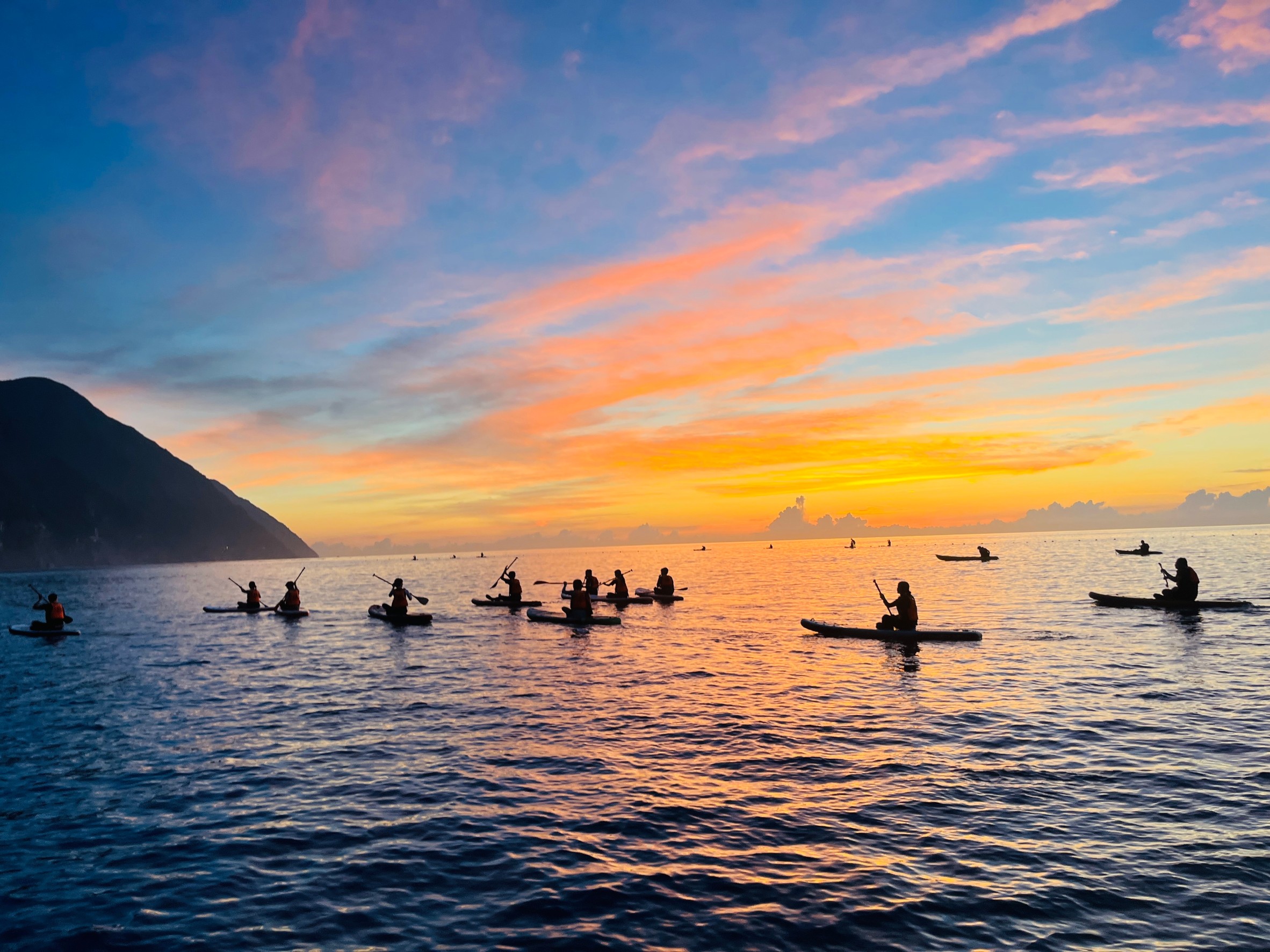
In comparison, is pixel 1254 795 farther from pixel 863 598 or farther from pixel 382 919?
pixel 863 598

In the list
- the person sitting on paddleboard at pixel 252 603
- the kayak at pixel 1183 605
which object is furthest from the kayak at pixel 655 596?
the kayak at pixel 1183 605

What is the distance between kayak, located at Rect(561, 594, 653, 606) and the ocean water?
68.0 ft

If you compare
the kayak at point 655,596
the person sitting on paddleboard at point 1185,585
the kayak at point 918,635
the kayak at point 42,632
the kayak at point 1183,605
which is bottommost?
the kayak at point 42,632

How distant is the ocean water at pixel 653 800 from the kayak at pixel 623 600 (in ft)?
68.0

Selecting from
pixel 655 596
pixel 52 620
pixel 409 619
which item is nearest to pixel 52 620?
pixel 52 620

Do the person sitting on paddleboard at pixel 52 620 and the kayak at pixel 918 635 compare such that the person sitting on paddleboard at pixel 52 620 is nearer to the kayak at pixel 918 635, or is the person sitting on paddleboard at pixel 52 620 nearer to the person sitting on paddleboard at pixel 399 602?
the person sitting on paddleboard at pixel 399 602

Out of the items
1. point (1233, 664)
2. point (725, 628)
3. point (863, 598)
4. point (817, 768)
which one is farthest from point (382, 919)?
point (863, 598)

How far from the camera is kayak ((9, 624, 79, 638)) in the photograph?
127ft

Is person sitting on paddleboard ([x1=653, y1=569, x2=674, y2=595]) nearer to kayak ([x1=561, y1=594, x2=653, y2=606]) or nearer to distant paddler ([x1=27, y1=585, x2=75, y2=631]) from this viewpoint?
kayak ([x1=561, y1=594, x2=653, y2=606])

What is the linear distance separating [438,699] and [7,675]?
21393 mm

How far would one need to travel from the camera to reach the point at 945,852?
10.4m

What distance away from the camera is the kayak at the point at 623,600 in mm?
51781

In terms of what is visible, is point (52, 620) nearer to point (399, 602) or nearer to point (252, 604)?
point (252, 604)

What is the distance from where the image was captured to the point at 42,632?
3875 centimetres
